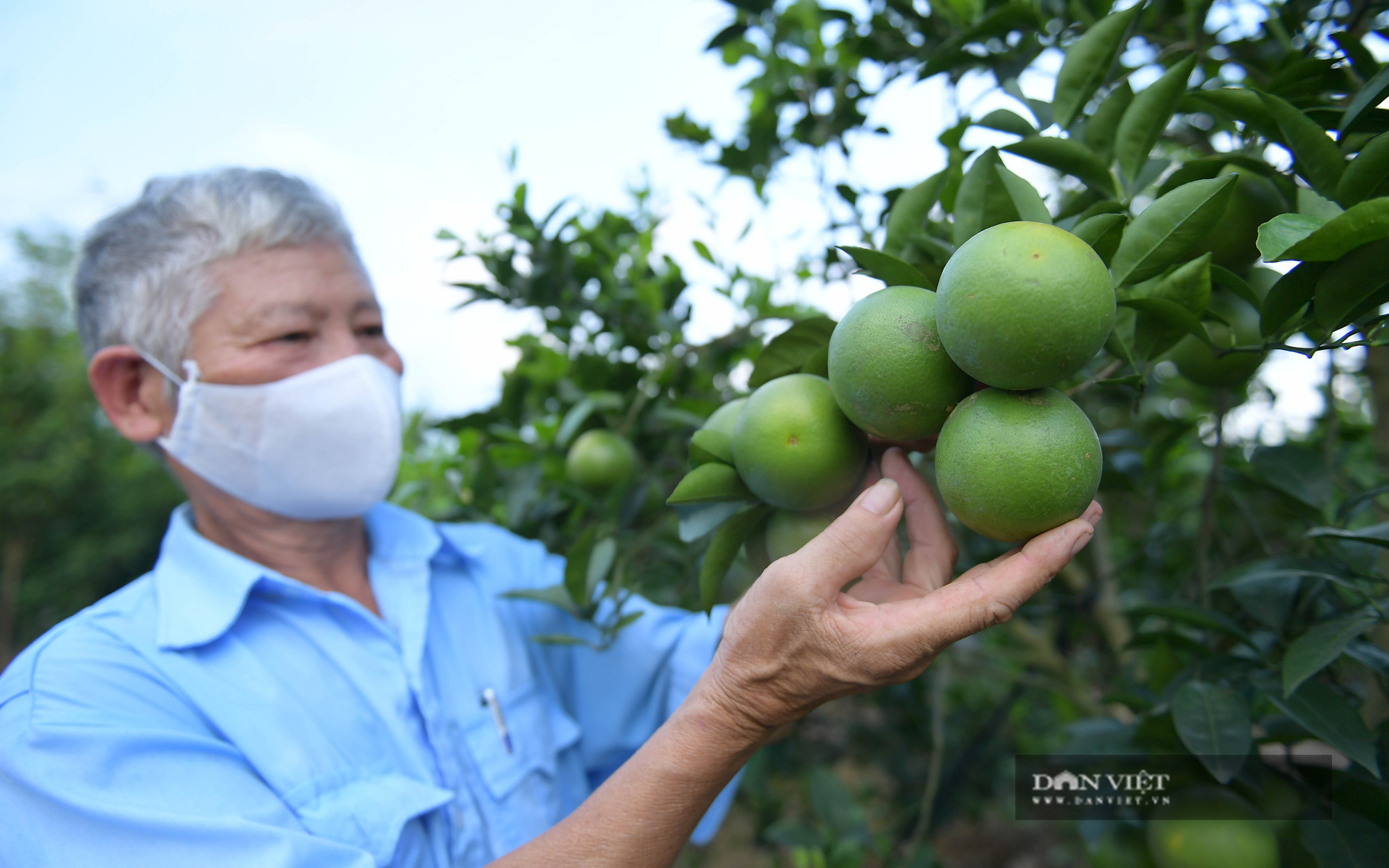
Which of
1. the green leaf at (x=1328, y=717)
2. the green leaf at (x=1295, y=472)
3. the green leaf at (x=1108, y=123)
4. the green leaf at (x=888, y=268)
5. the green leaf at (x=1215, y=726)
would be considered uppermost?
the green leaf at (x=1108, y=123)

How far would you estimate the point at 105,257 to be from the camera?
150 cm

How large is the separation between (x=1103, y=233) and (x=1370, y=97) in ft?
1.02

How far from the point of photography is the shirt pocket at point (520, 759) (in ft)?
4.55

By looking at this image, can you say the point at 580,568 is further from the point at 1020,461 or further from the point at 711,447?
the point at 1020,461

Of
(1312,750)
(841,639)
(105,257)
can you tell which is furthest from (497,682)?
(1312,750)

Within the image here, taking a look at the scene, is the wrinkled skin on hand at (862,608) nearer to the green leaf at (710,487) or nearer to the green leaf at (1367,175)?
the green leaf at (710,487)

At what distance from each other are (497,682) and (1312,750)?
1472 mm

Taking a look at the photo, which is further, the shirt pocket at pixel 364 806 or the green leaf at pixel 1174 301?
the shirt pocket at pixel 364 806

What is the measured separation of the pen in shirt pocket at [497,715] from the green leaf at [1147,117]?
4.47 ft

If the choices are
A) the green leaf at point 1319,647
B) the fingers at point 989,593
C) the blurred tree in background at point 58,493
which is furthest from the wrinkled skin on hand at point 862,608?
the blurred tree in background at point 58,493

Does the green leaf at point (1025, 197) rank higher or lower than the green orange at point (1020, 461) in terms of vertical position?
higher

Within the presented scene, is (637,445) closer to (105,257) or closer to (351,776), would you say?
(351,776)

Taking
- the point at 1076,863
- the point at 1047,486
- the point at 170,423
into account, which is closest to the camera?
the point at 1047,486

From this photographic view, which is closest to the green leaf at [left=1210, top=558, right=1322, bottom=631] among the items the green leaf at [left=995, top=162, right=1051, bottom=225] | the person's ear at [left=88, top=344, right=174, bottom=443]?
the green leaf at [left=995, top=162, right=1051, bottom=225]
